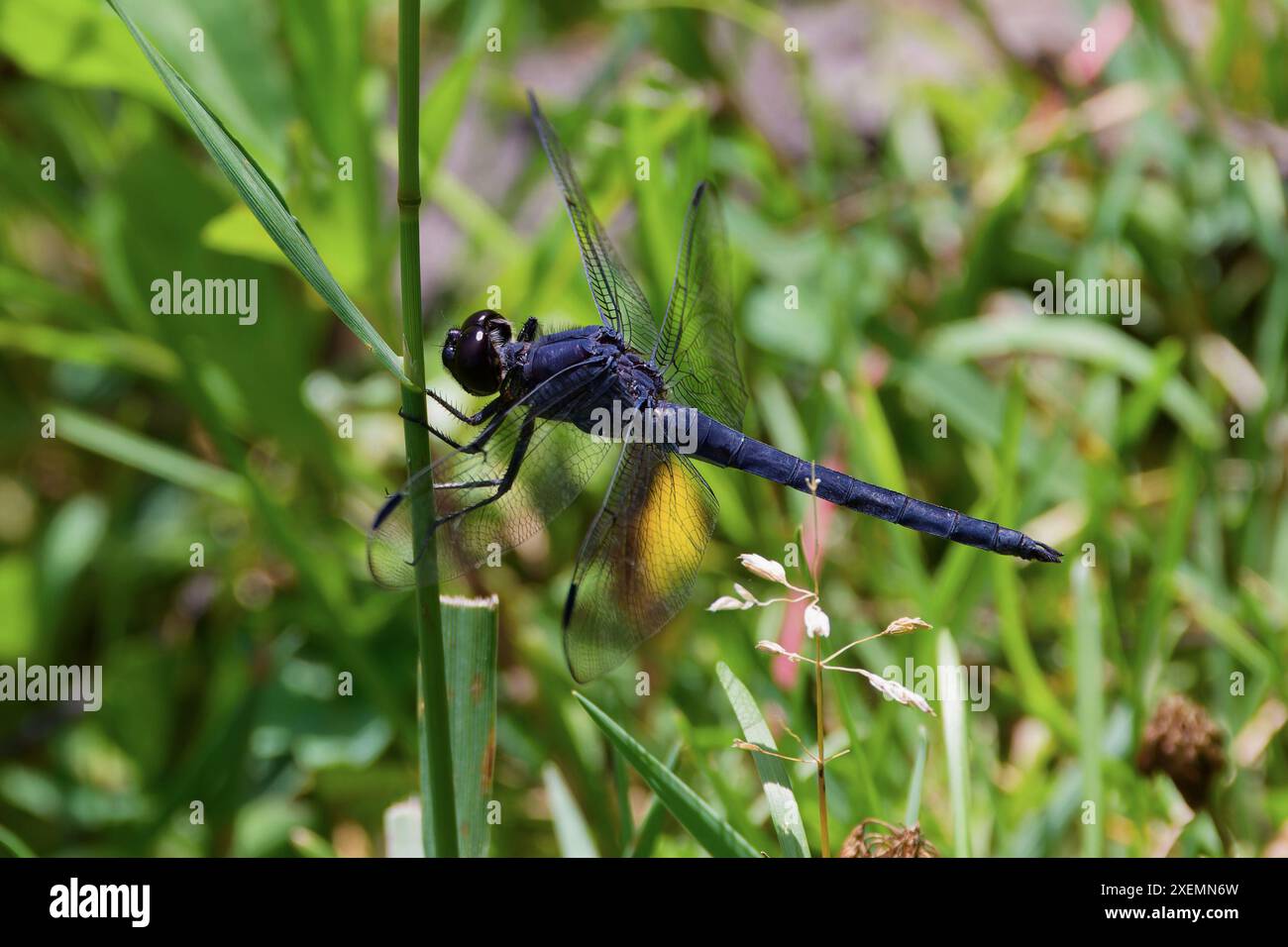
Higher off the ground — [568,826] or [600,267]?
[600,267]

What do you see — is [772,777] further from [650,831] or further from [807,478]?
[807,478]

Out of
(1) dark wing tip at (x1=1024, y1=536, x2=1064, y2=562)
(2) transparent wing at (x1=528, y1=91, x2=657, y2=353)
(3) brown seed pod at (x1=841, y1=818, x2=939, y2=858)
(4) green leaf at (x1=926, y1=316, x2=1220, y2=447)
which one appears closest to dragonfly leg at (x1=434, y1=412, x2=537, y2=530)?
(2) transparent wing at (x1=528, y1=91, x2=657, y2=353)

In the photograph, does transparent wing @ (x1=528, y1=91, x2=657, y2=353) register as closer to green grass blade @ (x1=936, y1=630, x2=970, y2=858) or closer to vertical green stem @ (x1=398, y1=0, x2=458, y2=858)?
vertical green stem @ (x1=398, y1=0, x2=458, y2=858)

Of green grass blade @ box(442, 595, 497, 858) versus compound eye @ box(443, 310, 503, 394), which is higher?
compound eye @ box(443, 310, 503, 394)

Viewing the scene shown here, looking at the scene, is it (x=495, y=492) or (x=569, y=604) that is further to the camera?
(x=495, y=492)

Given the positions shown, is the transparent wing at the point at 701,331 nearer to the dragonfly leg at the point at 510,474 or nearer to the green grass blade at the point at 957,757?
the dragonfly leg at the point at 510,474

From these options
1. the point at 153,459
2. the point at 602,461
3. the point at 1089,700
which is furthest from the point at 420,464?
the point at 153,459

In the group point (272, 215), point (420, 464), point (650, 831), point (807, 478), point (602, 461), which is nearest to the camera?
point (272, 215)
